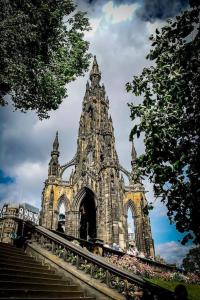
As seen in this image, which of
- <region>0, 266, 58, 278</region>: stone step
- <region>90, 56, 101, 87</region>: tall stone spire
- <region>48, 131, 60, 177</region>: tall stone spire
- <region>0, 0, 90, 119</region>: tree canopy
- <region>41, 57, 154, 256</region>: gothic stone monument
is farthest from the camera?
<region>90, 56, 101, 87</region>: tall stone spire

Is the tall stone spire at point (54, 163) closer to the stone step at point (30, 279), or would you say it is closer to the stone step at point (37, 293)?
the stone step at point (30, 279)

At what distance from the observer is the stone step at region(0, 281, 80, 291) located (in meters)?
4.97

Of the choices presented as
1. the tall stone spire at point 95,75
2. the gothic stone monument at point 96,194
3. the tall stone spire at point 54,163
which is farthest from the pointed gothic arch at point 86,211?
the tall stone spire at point 95,75

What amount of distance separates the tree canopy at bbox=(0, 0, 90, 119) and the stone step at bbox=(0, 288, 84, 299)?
8075mm

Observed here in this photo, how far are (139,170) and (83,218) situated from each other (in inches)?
1125

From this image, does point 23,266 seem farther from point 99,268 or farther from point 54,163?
point 54,163

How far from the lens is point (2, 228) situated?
1198cm

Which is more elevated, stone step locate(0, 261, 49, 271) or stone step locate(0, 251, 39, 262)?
stone step locate(0, 251, 39, 262)

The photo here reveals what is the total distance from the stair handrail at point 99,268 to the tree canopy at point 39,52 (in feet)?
21.6

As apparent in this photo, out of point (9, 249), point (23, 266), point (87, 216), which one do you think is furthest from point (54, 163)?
point (23, 266)

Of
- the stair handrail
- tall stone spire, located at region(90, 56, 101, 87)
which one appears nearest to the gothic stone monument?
tall stone spire, located at region(90, 56, 101, 87)

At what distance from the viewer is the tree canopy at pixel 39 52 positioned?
33.4 feet

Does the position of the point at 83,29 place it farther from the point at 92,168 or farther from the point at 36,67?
the point at 92,168

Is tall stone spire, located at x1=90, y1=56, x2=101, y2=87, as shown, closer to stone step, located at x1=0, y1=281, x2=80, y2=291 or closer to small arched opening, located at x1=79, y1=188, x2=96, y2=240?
small arched opening, located at x1=79, y1=188, x2=96, y2=240
